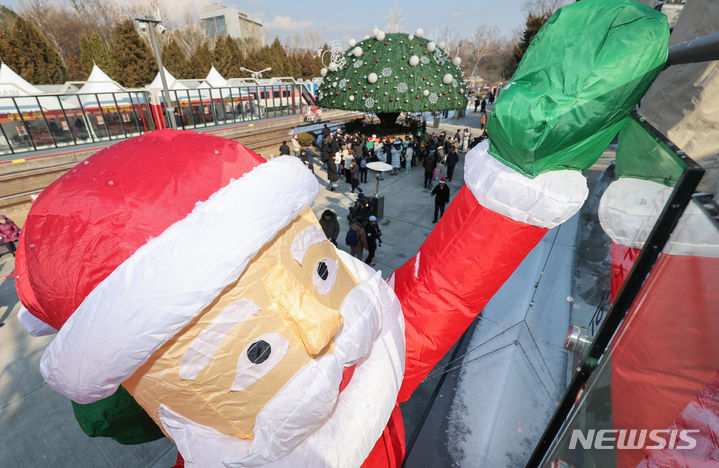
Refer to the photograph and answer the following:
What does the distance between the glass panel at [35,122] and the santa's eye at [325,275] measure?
683 inches

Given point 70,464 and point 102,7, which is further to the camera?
point 102,7

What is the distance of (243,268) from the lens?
46.8 inches

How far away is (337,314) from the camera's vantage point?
144 centimetres

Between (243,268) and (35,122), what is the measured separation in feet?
59.3

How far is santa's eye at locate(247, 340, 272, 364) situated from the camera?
4.31 ft

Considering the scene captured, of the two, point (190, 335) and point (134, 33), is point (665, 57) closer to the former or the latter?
point (190, 335)

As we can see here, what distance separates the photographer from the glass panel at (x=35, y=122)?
12.4 m

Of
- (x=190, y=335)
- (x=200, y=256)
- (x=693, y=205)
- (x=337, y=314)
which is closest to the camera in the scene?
(x=693, y=205)

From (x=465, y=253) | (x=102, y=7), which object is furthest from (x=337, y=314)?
(x=102, y=7)

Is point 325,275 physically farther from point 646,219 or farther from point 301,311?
point 646,219

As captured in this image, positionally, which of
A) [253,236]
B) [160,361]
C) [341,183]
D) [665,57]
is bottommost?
[341,183]

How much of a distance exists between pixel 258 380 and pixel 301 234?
0.65 metres

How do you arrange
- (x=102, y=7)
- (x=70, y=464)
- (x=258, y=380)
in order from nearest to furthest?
1. (x=258, y=380)
2. (x=70, y=464)
3. (x=102, y=7)

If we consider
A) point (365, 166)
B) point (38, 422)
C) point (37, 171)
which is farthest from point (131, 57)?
point (38, 422)
